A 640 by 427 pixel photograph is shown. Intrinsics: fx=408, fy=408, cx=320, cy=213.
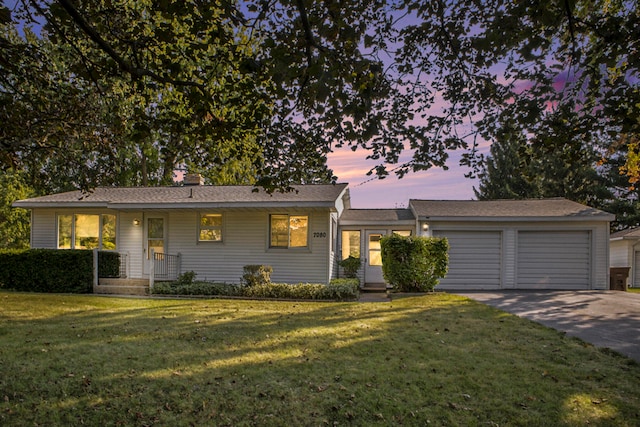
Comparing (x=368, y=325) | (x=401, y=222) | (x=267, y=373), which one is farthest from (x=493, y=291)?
(x=267, y=373)

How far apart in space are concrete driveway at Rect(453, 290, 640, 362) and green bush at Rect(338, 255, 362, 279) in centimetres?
398

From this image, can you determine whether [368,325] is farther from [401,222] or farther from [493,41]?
[401,222]

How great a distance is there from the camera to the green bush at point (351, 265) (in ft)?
50.9

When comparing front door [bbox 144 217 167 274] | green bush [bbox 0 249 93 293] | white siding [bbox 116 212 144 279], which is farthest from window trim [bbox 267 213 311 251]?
green bush [bbox 0 249 93 293]

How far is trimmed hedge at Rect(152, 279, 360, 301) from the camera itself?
39.7 feet

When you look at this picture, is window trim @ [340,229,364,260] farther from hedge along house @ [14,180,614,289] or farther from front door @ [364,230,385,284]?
front door @ [364,230,385,284]

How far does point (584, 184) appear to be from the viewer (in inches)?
1165

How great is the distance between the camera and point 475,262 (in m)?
15.3

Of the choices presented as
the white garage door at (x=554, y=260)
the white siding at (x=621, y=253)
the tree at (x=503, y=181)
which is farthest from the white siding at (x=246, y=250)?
the tree at (x=503, y=181)

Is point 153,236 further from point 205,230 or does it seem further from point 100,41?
point 100,41

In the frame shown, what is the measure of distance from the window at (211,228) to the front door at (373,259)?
18.8ft

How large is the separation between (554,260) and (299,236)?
31.1ft

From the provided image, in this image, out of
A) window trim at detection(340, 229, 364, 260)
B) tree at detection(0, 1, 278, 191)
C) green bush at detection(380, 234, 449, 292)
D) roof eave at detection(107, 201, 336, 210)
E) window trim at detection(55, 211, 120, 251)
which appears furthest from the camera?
window trim at detection(340, 229, 364, 260)

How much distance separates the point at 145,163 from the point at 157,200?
11.1m
